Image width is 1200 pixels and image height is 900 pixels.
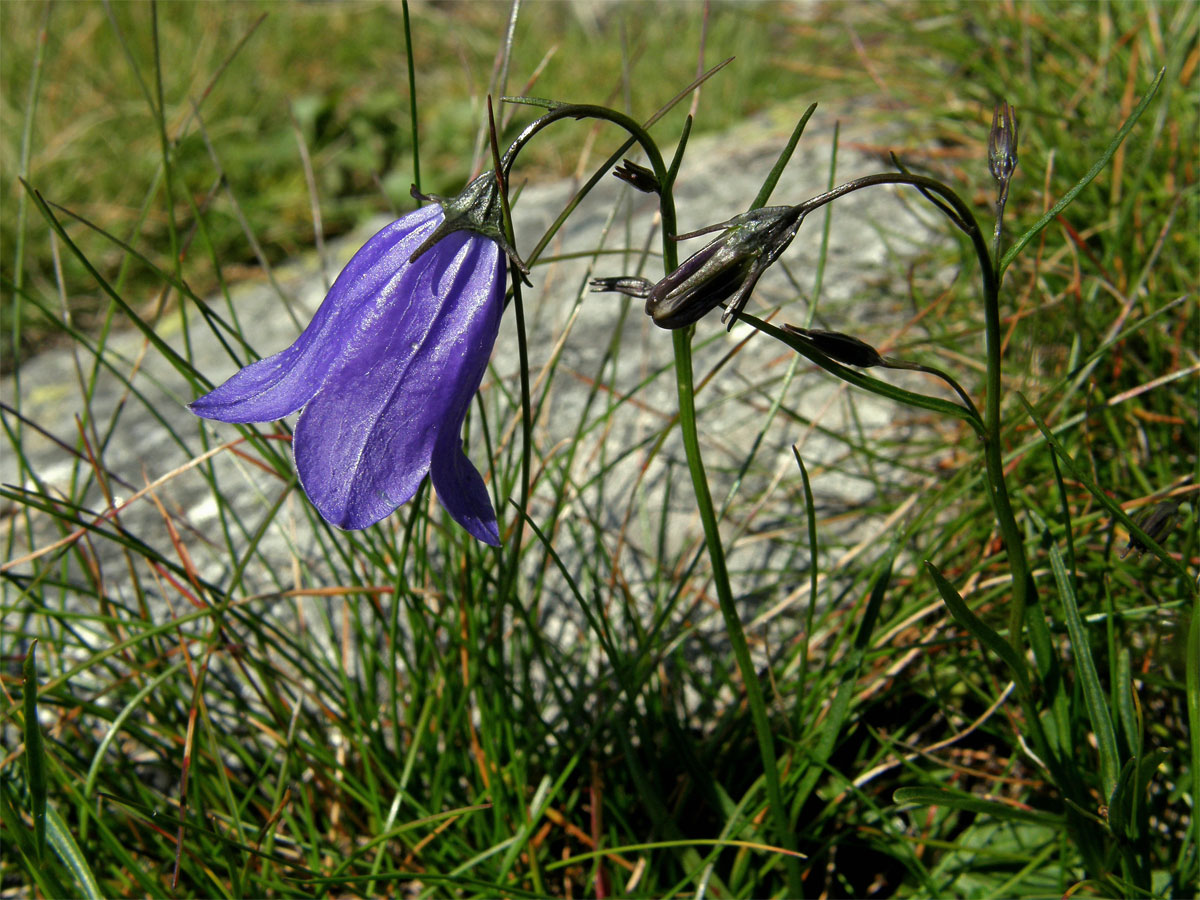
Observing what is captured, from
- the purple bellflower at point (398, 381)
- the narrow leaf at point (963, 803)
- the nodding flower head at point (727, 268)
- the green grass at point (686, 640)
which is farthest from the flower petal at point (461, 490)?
the narrow leaf at point (963, 803)

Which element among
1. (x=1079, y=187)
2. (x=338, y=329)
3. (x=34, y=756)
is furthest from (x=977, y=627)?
(x=34, y=756)

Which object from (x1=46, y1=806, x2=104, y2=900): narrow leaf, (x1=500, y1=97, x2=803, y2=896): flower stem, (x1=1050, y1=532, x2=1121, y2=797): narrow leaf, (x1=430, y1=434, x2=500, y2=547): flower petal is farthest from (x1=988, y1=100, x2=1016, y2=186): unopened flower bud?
(x1=46, y1=806, x2=104, y2=900): narrow leaf

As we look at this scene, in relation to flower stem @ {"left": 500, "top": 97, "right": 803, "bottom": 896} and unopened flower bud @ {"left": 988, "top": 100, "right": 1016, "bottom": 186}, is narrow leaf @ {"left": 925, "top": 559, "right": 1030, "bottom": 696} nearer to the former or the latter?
flower stem @ {"left": 500, "top": 97, "right": 803, "bottom": 896}

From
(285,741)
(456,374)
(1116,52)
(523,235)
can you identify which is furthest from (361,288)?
(1116,52)

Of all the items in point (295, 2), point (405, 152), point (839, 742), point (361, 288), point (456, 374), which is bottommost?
point (839, 742)

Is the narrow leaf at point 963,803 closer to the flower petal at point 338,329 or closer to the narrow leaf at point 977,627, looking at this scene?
the narrow leaf at point 977,627

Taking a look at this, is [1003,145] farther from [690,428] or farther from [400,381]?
[400,381]

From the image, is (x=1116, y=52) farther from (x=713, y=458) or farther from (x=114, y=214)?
(x=114, y=214)
